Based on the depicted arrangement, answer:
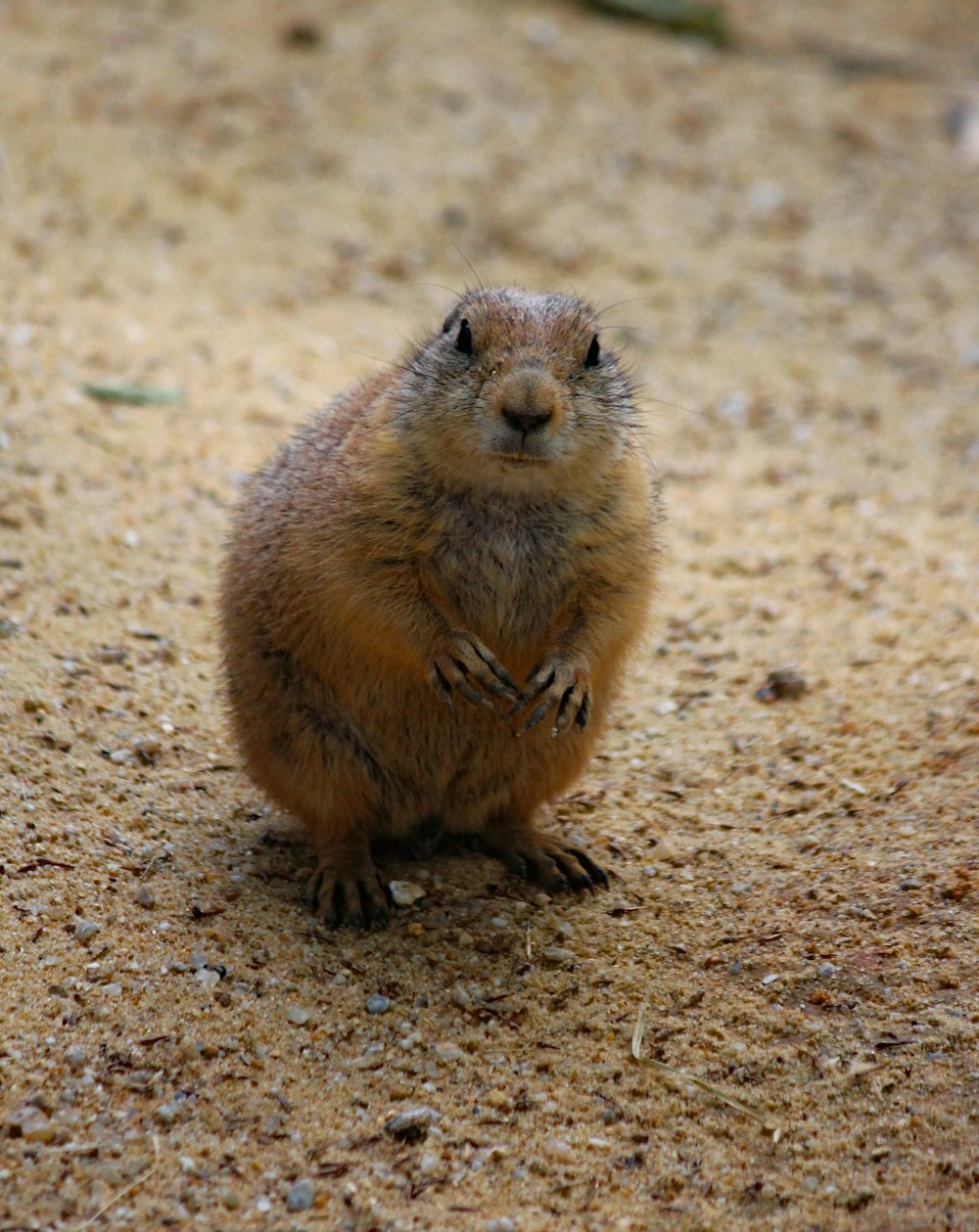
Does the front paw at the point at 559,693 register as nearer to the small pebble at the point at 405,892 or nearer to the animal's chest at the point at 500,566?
the animal's chest at the point at 500,566

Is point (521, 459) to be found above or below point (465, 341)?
below

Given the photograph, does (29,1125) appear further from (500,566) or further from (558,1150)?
(500,566)

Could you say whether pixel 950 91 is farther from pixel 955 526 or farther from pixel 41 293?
pixel 41 293

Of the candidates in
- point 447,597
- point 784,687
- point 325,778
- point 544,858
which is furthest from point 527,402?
point 784,687

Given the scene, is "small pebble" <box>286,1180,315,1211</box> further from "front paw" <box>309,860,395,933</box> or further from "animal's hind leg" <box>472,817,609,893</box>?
"animal's hind leg" <box>472,817,609,893</box>

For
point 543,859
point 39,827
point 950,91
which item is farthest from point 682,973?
point 950,91

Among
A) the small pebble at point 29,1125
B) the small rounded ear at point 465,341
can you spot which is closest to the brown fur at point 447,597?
the small rounded ear at point 465,341

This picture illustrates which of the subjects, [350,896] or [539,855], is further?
[539,855]
